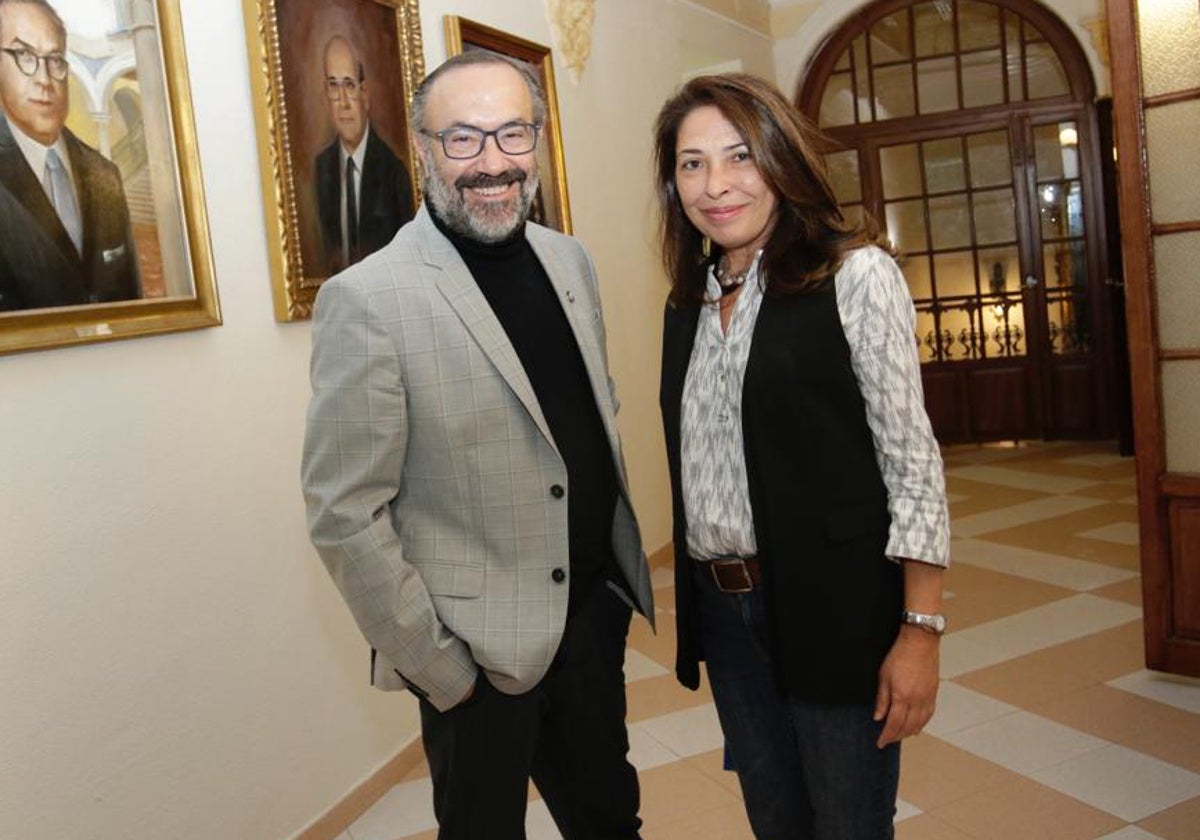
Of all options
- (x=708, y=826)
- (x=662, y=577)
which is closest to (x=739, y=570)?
(x=708, y=826)

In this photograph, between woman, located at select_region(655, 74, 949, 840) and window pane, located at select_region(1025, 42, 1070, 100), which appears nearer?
woman, located at select_region(655, 74, 949, 840)

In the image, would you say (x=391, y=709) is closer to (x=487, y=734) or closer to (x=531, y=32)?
(x=487, y=734)

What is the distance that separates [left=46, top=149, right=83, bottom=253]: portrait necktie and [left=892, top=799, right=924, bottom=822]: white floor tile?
2.38m

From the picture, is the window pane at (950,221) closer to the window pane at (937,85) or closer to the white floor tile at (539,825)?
the window pane at (937,85)

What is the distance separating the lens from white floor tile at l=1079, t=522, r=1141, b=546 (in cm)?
531

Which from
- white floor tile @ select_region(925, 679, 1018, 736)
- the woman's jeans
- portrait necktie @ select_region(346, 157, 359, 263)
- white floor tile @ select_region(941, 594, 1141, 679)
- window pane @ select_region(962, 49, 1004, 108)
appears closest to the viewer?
the woman's jeans

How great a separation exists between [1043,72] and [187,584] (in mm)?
7281

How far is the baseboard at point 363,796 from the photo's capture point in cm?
298

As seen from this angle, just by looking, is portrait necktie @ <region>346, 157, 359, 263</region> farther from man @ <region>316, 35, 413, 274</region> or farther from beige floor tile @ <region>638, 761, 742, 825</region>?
beige floor tile @ <region>638, 761, 742, 825</region>

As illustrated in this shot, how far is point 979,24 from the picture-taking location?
7949 mm

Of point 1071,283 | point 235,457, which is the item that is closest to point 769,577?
point 235,457

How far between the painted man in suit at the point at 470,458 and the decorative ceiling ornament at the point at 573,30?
126 inches

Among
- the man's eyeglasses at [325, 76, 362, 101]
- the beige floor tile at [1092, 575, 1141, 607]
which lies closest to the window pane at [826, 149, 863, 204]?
the beige floor tile at [1092, 575, 1141, 607]

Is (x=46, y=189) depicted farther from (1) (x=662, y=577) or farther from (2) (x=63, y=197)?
(1) (x=662, y=577)
